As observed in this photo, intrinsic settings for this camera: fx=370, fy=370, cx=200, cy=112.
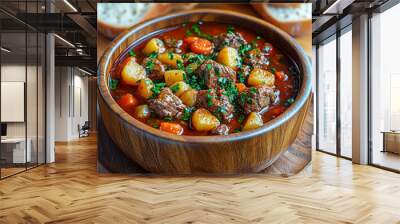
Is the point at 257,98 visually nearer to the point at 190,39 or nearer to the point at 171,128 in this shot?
the point at 171,128

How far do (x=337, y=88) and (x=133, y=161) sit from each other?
474 centimetres

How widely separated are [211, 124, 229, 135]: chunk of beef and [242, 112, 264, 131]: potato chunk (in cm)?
21

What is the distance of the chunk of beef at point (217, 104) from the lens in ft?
14.9

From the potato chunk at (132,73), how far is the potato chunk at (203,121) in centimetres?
87

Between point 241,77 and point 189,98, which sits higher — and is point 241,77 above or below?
above

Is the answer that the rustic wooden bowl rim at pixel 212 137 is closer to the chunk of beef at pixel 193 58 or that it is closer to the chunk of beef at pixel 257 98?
the chunk of beef at pixel 257 98

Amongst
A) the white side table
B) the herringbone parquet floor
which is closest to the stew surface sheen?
the herringbone parquet floor

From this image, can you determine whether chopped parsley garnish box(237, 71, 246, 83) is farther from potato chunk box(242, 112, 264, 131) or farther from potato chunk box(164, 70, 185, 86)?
potato chunk box(164, 70, 185, 86)

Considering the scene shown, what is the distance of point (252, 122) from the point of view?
4.53 metres

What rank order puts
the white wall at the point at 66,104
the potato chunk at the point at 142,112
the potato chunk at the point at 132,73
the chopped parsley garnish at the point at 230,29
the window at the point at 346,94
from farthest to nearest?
the white wall at the point at 66,104, the window at the point at 346,94, the chopped parsley garnish at the point at 230,29, the potato chunk at the point at 132,73, the potato chunk at the point at 142,112

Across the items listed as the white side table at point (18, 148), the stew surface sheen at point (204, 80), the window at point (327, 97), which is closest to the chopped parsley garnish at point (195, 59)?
the stew surface sheen at point (204, 80)

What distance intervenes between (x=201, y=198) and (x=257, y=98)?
1458mm

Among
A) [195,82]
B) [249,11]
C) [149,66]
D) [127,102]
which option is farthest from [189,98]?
[249,11]

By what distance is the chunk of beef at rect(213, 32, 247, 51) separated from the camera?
493 cm
